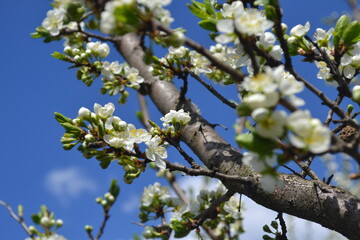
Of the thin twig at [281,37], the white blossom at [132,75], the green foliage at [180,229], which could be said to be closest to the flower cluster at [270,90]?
the thin twig at [281,37]

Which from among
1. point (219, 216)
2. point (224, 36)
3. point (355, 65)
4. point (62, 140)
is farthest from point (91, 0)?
point (219, 216)

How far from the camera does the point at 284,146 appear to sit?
91cm

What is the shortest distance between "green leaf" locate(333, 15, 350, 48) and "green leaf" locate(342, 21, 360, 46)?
17 millimetres

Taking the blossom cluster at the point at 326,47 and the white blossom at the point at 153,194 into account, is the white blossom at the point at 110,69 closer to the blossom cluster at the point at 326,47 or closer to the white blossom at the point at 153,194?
the white blossom at the point at 153,194

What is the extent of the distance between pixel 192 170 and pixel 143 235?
1.04 m

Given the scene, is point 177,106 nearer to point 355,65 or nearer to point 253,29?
point 355,65

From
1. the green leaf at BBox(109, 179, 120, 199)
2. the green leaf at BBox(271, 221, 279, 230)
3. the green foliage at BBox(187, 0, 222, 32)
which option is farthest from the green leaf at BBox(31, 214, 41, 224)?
the green foliage at BBox(187, 0, 222, 32)

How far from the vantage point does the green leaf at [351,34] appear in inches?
58.5

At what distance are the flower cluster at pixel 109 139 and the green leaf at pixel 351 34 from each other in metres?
0.93

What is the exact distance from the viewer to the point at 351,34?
1.51 metres

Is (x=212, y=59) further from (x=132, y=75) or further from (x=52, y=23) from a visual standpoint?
(x=132, y=75)

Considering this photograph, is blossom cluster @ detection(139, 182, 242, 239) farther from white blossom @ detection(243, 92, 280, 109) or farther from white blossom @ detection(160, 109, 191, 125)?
white blossom @ detection(243, 92, 280, 109)

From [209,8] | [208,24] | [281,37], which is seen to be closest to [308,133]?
[281,37]

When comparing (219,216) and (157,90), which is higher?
(157,90)
